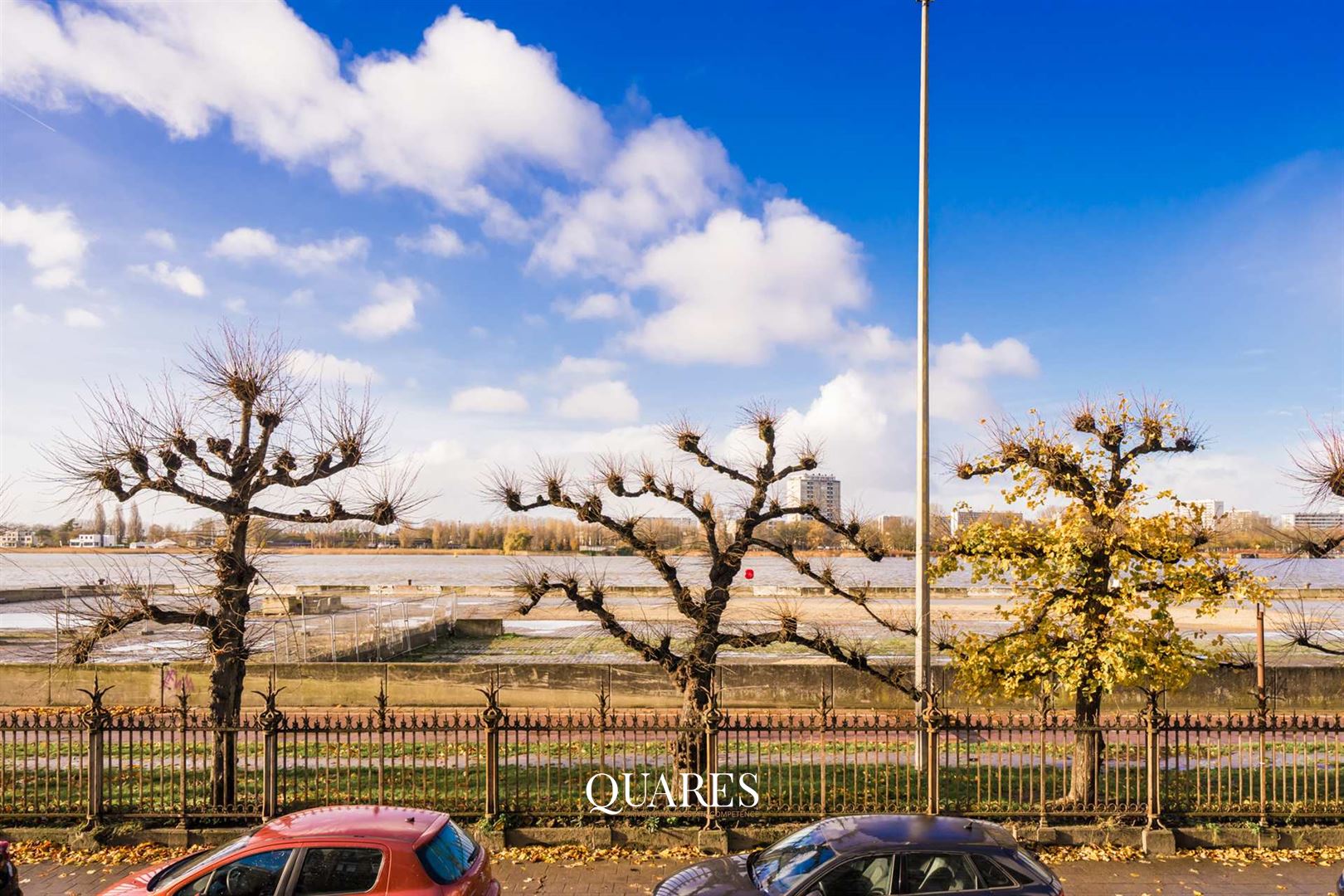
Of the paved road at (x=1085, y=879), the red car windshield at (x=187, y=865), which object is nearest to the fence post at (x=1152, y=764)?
the paved road at (x=1085, y=879)

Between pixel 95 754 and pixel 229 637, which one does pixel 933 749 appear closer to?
pixel 229 637

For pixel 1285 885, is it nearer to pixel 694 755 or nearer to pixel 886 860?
pixel 886 860

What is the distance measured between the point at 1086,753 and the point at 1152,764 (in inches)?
37.9

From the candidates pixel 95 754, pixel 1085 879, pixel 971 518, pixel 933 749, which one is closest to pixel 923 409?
pixel 971 518

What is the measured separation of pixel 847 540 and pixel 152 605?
10.9 metres

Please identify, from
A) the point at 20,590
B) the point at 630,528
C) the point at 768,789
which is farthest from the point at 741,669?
the point at 20,590

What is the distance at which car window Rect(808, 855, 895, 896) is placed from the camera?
6.72m

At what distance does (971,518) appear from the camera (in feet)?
42.1

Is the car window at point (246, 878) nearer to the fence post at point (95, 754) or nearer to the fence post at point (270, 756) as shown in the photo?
the fence post at point (270, 756)

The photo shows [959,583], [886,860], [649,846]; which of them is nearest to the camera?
[886,860]

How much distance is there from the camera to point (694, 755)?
474 inches

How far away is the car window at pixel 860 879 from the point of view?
22.1 feet

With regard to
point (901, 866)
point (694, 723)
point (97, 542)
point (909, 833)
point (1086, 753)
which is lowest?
point (97, 542)

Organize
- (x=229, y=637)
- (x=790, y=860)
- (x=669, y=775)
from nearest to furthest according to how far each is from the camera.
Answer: (x=790, y=860), (x=229, y=637), (x=669, y=775)
